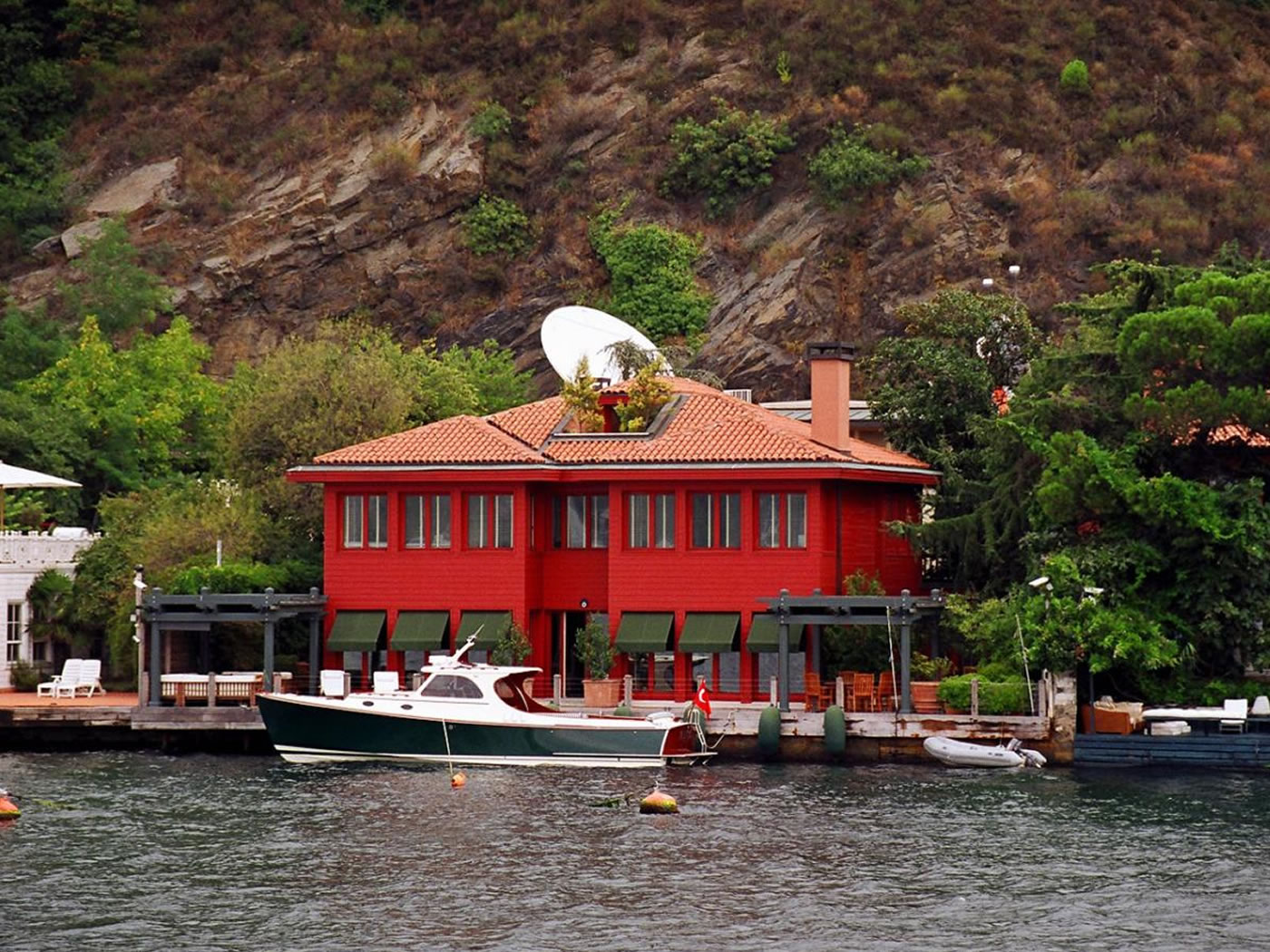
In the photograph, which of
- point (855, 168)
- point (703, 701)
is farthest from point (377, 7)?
point (703, 701)

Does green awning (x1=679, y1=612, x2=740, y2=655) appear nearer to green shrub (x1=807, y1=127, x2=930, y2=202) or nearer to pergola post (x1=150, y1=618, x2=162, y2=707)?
pergola post (x1=150, y1=618, x2=162, y2=707)

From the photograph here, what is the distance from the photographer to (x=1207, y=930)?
36.6 metres

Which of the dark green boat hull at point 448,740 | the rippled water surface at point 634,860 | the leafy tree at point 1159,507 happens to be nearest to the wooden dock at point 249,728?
the rippled water surface at point 634,860

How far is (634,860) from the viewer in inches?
1686

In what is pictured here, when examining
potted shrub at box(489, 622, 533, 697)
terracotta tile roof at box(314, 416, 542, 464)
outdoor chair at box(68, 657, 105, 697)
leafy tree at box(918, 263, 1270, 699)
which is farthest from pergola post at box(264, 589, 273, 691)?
leafy tree at box(918, 263, 1270, 699)

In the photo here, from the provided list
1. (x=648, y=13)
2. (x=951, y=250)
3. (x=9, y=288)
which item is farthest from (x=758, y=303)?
(x=9, y=288)

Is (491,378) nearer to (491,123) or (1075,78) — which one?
(491,123)

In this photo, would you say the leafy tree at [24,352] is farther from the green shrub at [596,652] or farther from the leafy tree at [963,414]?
the green shrub at [596,652]

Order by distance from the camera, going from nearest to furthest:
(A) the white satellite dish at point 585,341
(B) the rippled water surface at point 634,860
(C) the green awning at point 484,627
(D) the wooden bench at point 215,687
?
(B) the rippled water surface at point 634,860 < (D) the wooden bench at point 215,687 < (C) the green awning at point 484,627 < (A) the white satellite dish at point 585,341

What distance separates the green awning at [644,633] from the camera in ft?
204

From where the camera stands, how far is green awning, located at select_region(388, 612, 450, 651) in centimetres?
6297

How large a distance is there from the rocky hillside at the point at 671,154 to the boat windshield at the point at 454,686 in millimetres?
35928

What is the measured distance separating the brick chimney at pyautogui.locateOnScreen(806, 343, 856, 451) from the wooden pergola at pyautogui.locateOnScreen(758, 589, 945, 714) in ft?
18.2

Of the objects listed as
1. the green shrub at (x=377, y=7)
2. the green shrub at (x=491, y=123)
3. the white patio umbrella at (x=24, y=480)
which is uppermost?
the green shrub at (x=377, y=7)
